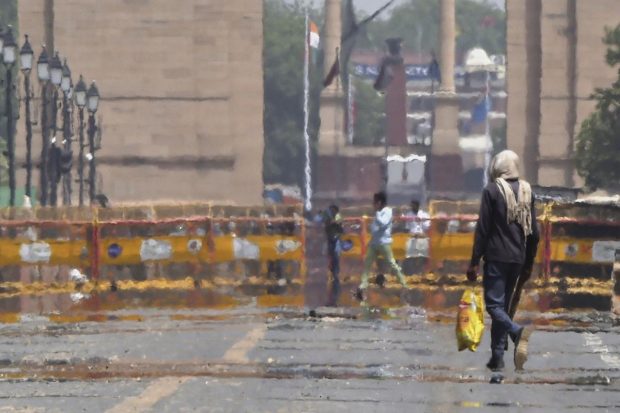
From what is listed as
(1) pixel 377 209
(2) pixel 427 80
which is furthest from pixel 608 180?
(2) pixel 427 80

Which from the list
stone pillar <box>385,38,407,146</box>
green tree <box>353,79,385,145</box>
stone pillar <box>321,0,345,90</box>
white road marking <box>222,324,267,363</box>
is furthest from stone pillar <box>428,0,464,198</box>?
white road marking <box>222,324,267,363</box>

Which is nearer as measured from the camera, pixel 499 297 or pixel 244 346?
pixel 499 297

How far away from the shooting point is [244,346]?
57.1 ft

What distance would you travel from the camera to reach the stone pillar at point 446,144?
3878 inches

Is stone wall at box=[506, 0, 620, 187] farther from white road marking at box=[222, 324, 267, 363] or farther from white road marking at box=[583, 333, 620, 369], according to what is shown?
white road marking at box=[583, 333, 620, 369]

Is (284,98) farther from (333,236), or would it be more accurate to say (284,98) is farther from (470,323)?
(470,323)

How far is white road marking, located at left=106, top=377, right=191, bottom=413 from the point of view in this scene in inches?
483

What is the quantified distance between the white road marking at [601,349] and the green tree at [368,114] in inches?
5104

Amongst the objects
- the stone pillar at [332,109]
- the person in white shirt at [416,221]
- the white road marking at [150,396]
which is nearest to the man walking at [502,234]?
the white road marking at [150,396]

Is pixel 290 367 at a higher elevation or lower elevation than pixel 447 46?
lower

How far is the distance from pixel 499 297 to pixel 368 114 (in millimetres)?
140990

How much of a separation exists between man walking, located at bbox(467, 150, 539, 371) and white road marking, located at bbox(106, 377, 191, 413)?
2.32m

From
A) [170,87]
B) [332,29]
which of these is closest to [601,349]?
[170,87]

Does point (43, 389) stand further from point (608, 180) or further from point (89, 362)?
point (608, 180)
